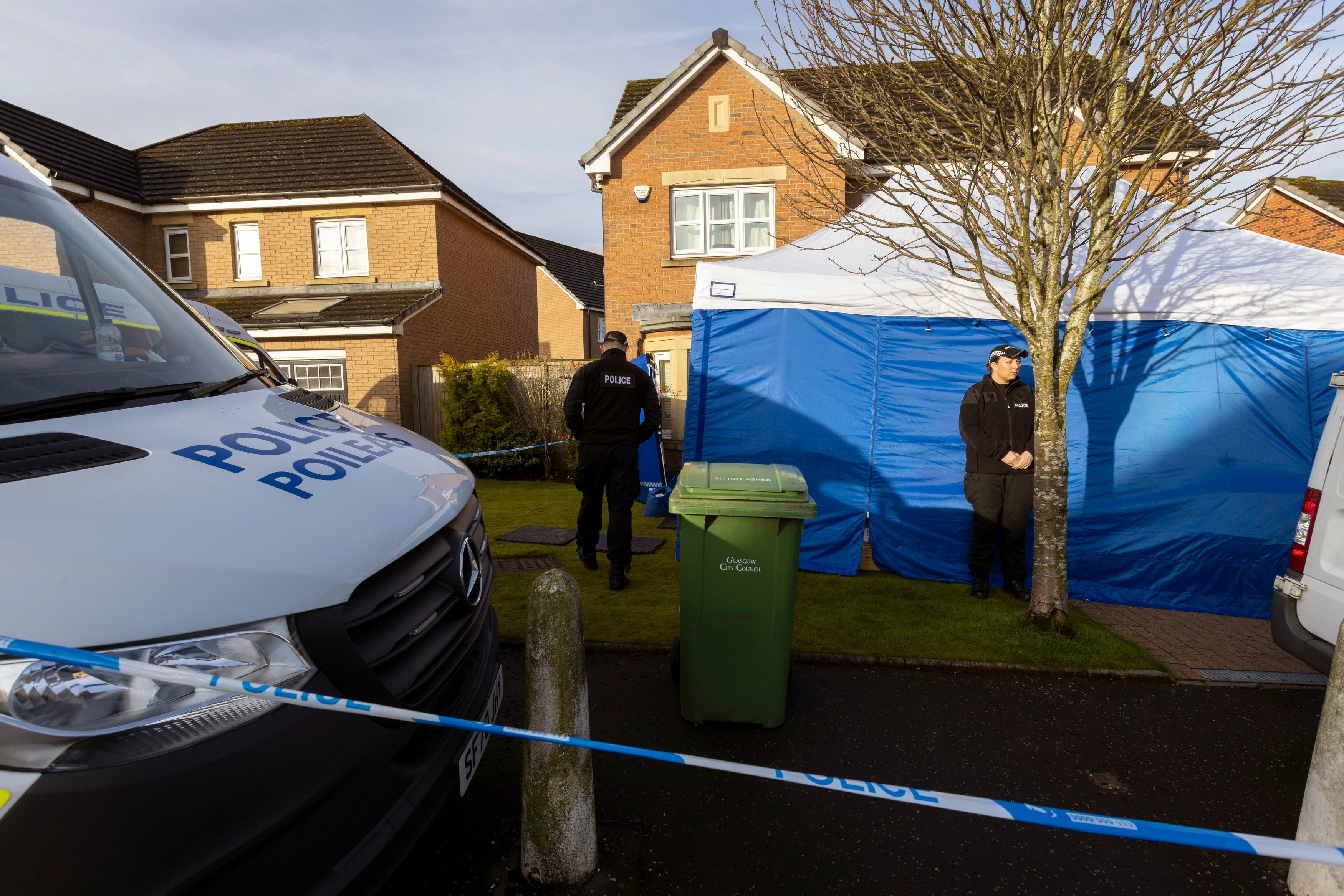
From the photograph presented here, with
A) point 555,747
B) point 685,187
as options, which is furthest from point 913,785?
point 685,187

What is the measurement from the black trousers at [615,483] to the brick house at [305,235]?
31.9ft

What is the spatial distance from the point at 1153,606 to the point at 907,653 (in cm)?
269

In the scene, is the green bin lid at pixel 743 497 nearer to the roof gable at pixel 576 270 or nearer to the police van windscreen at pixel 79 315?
the police van windscreen at pixel 79 315

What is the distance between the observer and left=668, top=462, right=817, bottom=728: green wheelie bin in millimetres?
3238

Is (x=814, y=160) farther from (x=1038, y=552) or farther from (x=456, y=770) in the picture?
(x=456, y=770)

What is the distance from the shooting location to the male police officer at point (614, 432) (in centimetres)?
550

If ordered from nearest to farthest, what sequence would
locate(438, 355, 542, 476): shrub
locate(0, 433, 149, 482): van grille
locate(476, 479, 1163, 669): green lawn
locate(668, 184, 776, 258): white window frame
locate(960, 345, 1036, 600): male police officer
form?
locate(0, 433, 149, 482): van grille
locate(476, 479, 1163, 669): green lawn
locate(960, 345, 1036, 600): male police officer
locate(438, 355, 542, 476): shrub
locate(668, 184, 776, 258): white window frame

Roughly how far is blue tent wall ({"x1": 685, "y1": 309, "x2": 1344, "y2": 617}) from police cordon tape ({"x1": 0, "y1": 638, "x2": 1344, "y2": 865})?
13.9ft

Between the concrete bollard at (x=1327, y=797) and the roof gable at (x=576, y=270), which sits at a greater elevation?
the roof gable at (x=576, y=270)

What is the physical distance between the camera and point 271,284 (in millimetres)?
15297

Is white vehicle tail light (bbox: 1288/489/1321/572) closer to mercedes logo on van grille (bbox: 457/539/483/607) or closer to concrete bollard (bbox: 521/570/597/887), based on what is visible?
concrete bollard (bbox: 521/570/597/887)

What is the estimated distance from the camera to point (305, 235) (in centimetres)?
1511

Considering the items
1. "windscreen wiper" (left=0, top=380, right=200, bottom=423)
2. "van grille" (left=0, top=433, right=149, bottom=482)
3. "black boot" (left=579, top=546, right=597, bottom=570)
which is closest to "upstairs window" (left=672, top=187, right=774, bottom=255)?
"black boot" (left=579, top=546, right=597, bottom=570)

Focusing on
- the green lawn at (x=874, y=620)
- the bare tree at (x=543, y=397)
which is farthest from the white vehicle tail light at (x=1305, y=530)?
the bare tree at (x=543, y=397)
